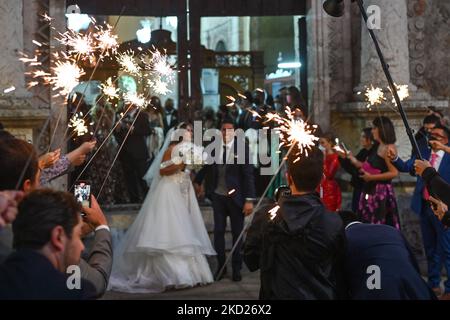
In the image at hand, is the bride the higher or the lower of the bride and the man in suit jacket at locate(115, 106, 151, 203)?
the lower

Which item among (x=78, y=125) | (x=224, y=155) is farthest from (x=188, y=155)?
(x=78, y=125)

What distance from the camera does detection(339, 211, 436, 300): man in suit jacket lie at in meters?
3.66

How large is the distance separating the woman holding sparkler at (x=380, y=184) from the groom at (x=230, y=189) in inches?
48.2

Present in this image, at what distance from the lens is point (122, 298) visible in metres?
7.94

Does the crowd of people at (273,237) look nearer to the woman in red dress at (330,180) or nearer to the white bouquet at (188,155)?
the woman in red dress at (330,180)

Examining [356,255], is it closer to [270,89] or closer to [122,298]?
[122,298]

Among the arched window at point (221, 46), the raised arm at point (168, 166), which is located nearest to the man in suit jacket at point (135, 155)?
the raised arm at point (168, 166)

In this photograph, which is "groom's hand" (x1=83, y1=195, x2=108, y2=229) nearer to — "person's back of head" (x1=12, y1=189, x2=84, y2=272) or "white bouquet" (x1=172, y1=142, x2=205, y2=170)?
"person's back of head" (x1=12, y1=189, x2=84, y2=272)

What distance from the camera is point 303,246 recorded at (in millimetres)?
3947

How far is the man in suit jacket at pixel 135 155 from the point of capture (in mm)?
Result: 11219

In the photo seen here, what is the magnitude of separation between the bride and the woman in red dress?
1.40m

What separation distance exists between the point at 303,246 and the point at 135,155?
296 inches

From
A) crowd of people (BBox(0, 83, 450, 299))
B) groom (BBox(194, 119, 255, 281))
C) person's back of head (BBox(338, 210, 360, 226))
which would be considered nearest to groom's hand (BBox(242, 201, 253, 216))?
crowd of people (BBox(0, 83, 450, 299))
